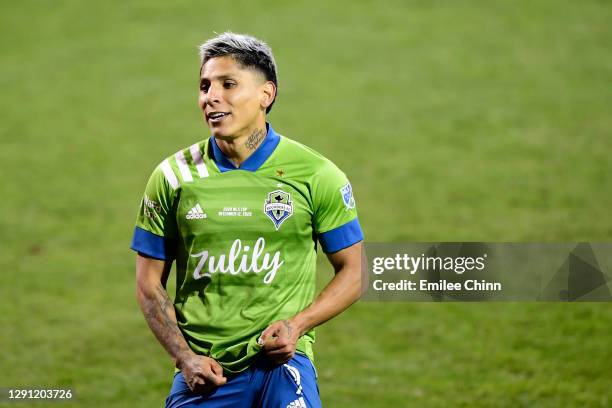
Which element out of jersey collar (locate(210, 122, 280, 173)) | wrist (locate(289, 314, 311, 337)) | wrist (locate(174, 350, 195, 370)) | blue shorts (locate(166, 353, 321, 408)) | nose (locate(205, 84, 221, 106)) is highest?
nose (locate(205, 84, 221, 106))

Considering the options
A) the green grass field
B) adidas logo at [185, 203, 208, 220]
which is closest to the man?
adidas logo at [185, 203, 208, 220]

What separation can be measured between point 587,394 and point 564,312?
2173 millimetres

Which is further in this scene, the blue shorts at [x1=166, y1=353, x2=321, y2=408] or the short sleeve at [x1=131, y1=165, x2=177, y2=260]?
the short sleeve at [x1=131, y1=165, x2=177, y2=260]

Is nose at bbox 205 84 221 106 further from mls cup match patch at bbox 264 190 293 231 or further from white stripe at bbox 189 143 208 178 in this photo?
mls cup match patch at bbox 264 190 293 231

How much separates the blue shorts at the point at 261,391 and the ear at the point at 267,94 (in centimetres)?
111

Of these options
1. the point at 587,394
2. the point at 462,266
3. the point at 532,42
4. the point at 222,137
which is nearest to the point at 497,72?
the point at 532,42

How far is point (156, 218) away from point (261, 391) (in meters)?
0.87

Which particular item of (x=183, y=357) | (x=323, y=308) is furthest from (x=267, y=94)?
(x=183, y=357)

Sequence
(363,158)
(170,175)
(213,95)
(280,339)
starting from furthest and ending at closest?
(363,158), (170,175), (213,95), (280,339)

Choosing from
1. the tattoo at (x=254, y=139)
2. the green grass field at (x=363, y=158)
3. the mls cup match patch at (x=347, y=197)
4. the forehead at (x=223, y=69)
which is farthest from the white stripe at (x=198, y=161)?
the green grass field at (x=363, y=158)

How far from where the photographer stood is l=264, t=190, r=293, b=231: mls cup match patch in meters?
3.99

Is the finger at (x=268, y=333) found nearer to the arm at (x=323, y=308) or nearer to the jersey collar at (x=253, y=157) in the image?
the arm at (x=323, y=308)

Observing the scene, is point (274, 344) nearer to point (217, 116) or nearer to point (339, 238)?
point (339, 238)

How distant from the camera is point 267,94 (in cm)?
412
